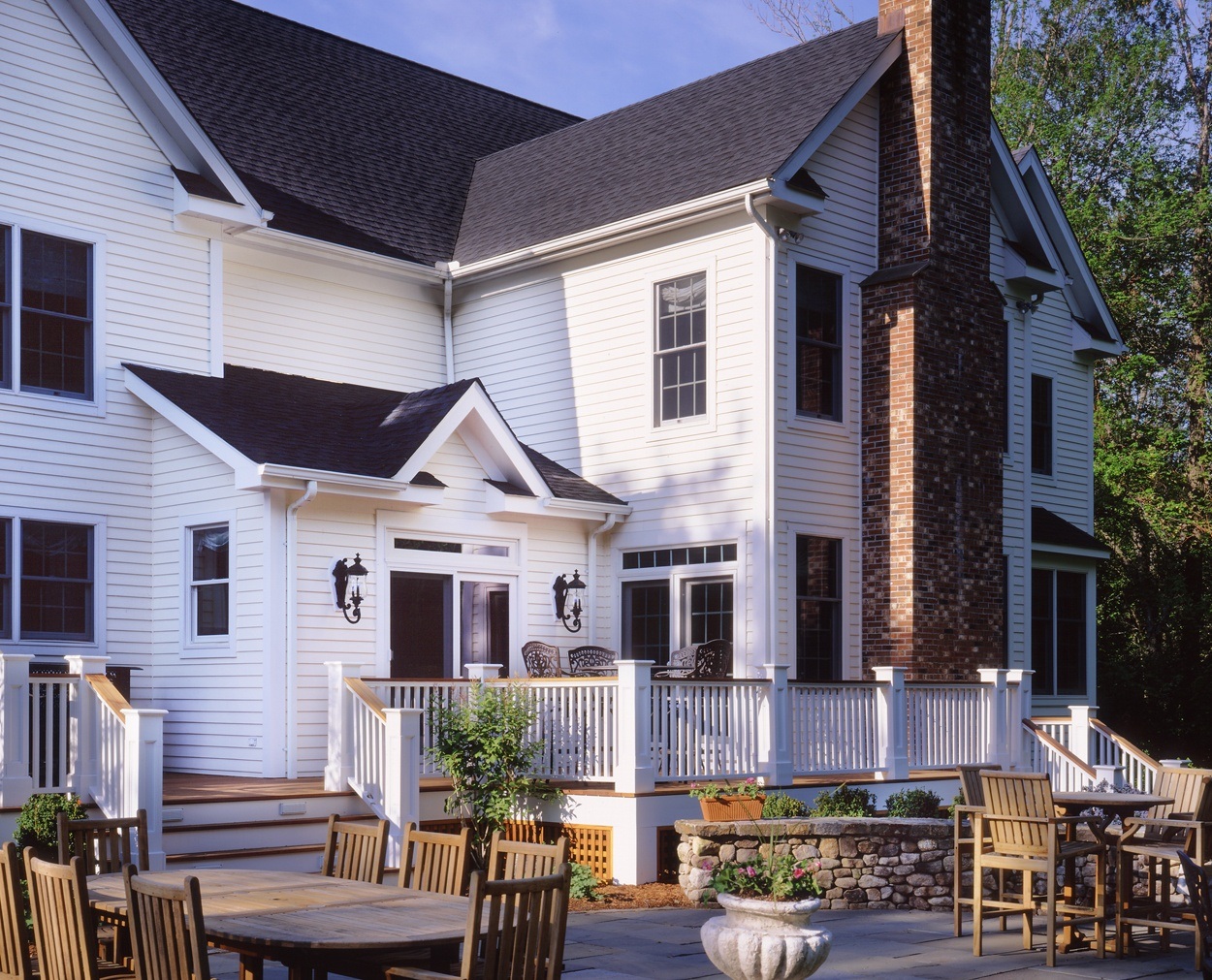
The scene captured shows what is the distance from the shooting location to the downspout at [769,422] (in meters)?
15.3

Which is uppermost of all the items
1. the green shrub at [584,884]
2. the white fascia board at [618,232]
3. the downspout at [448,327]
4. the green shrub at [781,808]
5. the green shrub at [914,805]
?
the white fascia board at [618,232]

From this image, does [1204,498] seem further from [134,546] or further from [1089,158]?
[134,546]

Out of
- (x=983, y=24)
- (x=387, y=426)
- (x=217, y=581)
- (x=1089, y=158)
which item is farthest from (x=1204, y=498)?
(x=217, y=581)

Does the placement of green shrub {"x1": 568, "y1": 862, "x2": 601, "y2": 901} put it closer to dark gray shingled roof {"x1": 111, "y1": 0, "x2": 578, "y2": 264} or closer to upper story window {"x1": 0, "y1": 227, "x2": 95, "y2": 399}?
upper story window {"x1": 0, "y1": 227, "x2": 95, "y2": 399}

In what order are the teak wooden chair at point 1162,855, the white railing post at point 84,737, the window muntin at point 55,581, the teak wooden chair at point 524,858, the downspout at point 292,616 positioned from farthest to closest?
the window muntin at point 55,581 → the downspout at point 292,616 → the white railing post at point 84,737 → the teak wooden chair at point 1162,855 → the teak wooden chair at point 524,858

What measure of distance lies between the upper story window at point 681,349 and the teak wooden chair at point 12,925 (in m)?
11.2

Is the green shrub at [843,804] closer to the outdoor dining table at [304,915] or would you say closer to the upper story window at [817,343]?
the upper story window at [817,343]

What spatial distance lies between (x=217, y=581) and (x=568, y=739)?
4061 mm

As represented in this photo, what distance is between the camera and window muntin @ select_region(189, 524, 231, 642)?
1460cm

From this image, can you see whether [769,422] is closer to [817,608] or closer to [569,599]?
[817,608]

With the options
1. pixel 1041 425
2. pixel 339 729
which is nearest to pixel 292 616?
pixel 339 729

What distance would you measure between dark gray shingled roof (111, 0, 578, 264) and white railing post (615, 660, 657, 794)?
7400mm

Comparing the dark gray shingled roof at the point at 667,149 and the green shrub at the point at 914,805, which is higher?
the dark gray shingled roof at the point at 667,149

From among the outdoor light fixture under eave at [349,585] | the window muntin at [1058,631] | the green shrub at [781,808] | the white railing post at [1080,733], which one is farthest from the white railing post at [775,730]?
the window muntin at [1058,631]
